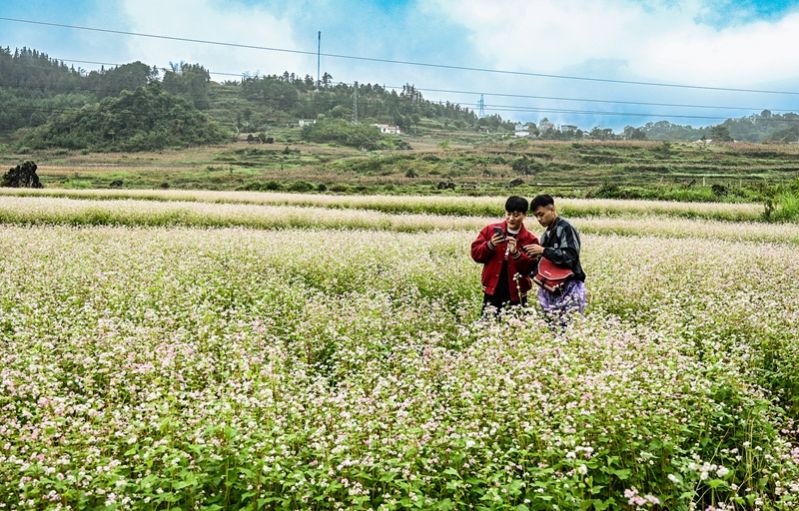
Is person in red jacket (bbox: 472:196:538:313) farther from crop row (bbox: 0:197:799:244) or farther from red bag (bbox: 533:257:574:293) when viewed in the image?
crop row (bbox: 0:197:799:244)

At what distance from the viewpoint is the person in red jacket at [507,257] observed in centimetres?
839

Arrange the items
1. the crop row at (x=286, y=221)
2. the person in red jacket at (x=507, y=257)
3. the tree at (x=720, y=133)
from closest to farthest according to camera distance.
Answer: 1. the person in red jacket at (x=507, y=257)
2. the crop row at (x=286, y=221)
3. the tree at (x=720, y=133)

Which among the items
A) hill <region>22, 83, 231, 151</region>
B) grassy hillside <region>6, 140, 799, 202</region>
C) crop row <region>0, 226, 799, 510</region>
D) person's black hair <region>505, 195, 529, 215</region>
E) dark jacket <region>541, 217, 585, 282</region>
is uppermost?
hill <region>22, 83, 231, 151</region>

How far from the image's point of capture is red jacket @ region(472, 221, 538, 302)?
8625mm

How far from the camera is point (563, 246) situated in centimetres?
822

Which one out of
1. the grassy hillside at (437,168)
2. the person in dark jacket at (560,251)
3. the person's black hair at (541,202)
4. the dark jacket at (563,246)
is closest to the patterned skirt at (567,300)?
the person in dark jacket at (560,251)

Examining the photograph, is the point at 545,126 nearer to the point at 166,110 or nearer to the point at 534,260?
the point at 166,110

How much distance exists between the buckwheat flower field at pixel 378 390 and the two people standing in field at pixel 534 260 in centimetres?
61

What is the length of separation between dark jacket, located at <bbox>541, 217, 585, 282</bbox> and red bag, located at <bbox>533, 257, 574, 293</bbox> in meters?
0.11

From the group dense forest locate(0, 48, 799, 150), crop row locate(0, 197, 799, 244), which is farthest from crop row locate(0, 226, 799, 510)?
dense forest locate(0, 48, 799, 150)

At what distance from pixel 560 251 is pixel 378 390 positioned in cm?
385

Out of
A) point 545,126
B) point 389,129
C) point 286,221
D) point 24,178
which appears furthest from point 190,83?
point 286,221

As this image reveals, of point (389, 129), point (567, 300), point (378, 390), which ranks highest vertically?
point (389, 129)

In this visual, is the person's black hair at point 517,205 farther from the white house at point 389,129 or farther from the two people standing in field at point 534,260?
the white house at point 389,129
